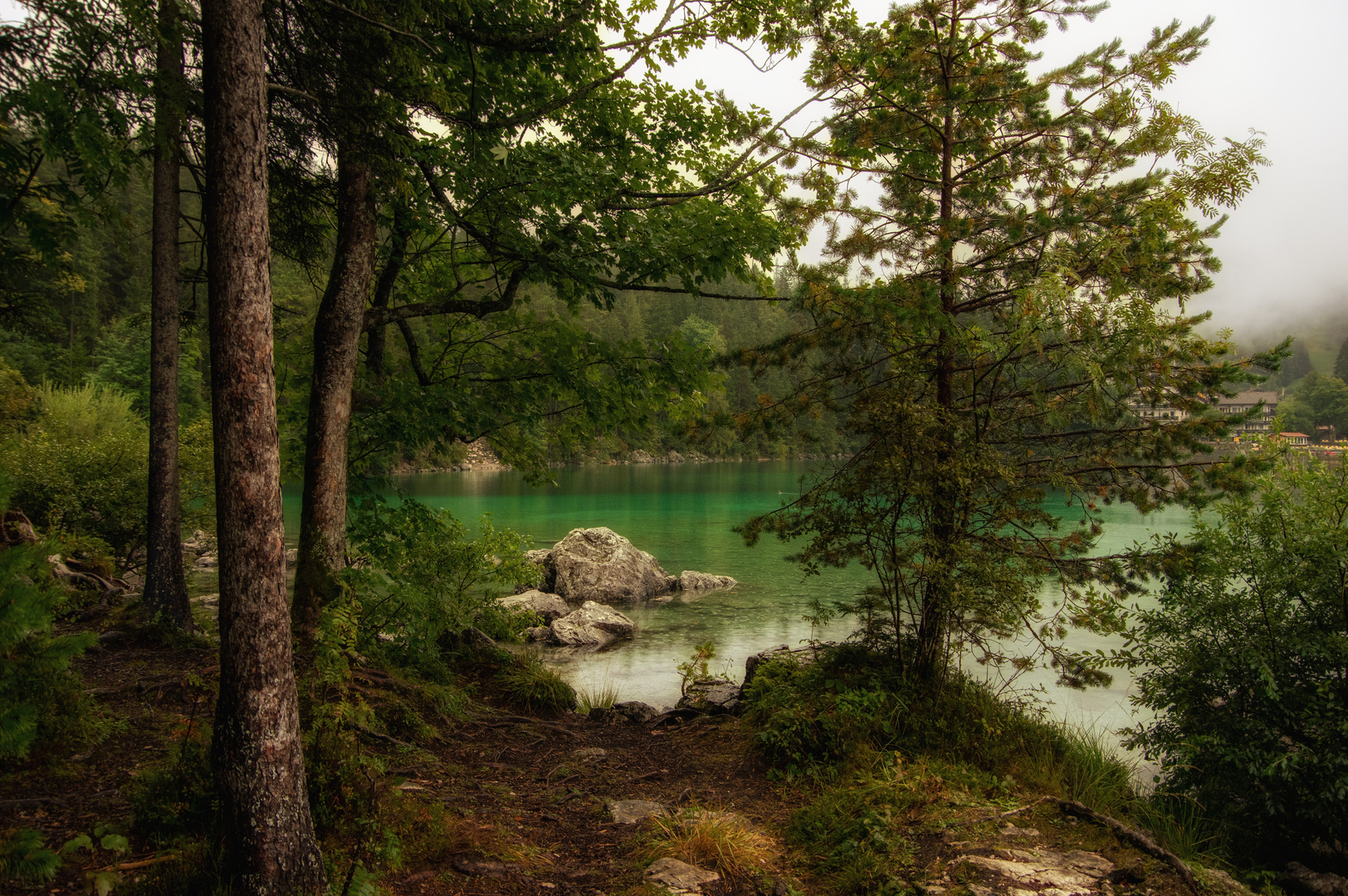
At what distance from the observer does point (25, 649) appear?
3088 millimetres

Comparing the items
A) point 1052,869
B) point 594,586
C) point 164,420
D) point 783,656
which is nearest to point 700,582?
point 594,586

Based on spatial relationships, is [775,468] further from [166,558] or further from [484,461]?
[166,558]

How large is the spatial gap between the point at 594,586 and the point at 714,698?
29.4ft

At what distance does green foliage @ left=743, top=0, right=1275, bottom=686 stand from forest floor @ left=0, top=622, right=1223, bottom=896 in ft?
5.40

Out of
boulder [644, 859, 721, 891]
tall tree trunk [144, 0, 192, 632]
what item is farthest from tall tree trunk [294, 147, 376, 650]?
boulder [644, 859, 721, 891]

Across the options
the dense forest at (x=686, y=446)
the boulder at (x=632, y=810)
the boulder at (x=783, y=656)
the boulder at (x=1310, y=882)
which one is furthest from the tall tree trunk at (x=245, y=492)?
the boulder at (x=1310, y=882)

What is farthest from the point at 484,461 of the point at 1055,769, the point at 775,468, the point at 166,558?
the point at 1055,769

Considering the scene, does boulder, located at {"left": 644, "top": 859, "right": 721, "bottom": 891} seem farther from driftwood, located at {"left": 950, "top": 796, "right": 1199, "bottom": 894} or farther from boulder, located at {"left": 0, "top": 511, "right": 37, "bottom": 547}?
boulder, located at {"left": 0, "top": 511, "right": 37, "bottom": 547}

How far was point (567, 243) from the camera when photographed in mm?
6605

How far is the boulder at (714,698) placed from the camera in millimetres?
7565

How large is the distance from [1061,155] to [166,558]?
30.0 feet

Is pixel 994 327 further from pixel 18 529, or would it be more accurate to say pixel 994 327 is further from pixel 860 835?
pixel 18 529

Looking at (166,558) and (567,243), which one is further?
(166,558)

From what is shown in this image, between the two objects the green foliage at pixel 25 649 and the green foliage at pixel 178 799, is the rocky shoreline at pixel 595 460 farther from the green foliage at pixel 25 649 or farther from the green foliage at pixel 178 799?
the green foliage at pixel 25 649
